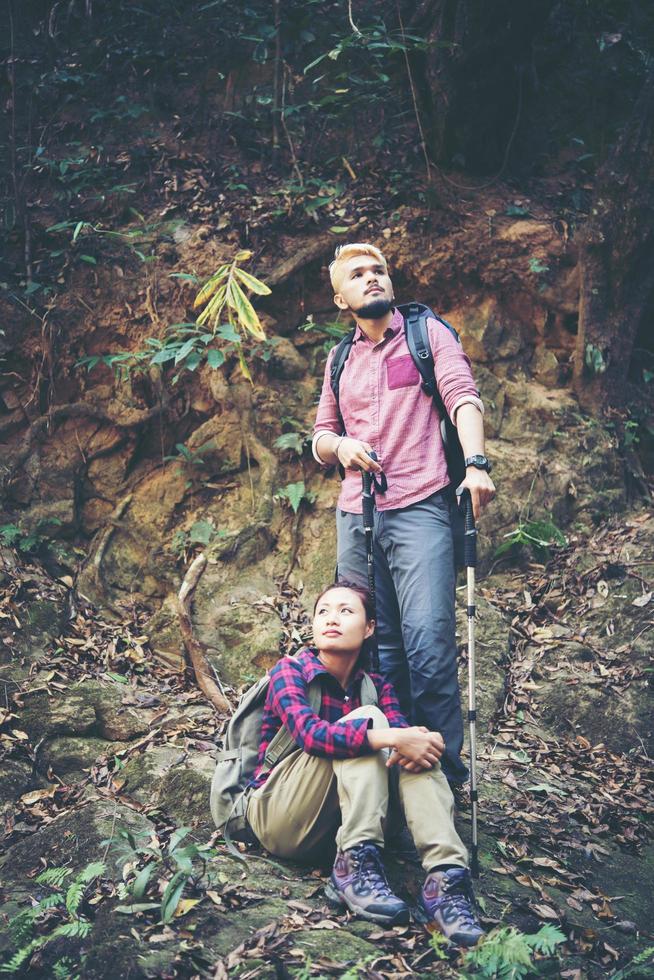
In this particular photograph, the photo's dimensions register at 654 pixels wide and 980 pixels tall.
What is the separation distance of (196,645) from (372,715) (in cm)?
259

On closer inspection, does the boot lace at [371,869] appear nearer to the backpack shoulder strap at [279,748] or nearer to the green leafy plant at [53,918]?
the backpack shoulder strap at [279,748]

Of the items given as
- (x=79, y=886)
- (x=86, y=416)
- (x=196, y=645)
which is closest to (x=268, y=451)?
(x=86, y=416)

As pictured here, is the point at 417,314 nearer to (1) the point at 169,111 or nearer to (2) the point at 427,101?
(2) the point at 427,101

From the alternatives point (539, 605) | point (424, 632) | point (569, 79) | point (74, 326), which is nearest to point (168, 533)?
point (74, 326)

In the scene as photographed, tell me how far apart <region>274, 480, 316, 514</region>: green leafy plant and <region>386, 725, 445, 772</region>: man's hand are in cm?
373

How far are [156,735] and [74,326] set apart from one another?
3.98 meters

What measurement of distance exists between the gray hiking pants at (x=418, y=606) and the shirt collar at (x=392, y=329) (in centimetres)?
99

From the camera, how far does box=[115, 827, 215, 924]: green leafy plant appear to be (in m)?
3.09

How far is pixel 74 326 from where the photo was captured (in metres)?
7.27

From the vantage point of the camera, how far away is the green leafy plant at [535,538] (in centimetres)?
694

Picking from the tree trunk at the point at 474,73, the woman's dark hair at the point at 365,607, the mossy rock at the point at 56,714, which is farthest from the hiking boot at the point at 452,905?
the tree trunk at the point at 474,73

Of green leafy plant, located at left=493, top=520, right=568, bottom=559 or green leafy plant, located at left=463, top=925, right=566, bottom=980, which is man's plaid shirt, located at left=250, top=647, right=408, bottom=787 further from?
green leafy plant, located at left=493, top=520, right=568, bottom=559

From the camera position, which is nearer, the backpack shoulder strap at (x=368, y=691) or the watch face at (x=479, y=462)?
the backpack shoulder strap at (x=368, y=691)

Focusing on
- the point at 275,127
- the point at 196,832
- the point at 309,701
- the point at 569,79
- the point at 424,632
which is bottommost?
the point at 196,832
